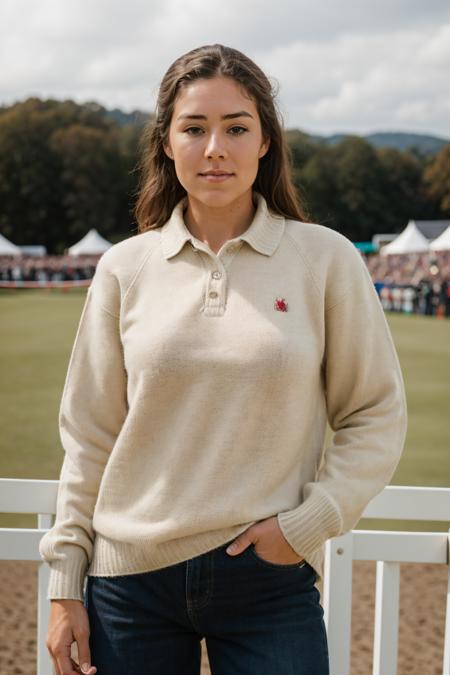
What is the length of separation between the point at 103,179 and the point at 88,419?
71049 millimetres

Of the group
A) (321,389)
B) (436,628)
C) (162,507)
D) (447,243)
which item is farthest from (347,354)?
(447,243)

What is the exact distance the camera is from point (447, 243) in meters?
30.0

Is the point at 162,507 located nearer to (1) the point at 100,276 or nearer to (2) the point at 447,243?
(1) the point at 100,276

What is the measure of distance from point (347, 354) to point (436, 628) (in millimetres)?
2772

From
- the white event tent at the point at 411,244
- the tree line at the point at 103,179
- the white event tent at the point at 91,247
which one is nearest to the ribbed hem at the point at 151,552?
the white event tent at the point at 411,244

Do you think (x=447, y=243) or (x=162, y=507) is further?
(x=447, y=243)

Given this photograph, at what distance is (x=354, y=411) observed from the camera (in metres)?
1.91

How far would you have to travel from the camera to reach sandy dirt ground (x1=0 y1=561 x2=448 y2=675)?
3.73 meters

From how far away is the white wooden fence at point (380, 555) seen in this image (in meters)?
2.09

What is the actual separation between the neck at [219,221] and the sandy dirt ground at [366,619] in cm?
242

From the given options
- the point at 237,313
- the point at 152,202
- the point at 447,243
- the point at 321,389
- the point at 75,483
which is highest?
the point at 152,202

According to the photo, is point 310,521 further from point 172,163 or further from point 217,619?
point 172,163

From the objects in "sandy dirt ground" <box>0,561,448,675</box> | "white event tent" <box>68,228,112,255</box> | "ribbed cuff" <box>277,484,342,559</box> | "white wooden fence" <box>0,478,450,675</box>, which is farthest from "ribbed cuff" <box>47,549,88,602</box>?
"white event tent" <box>68,228,112,255</box>

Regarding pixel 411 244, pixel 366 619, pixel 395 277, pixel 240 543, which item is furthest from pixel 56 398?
pixel 411 244
